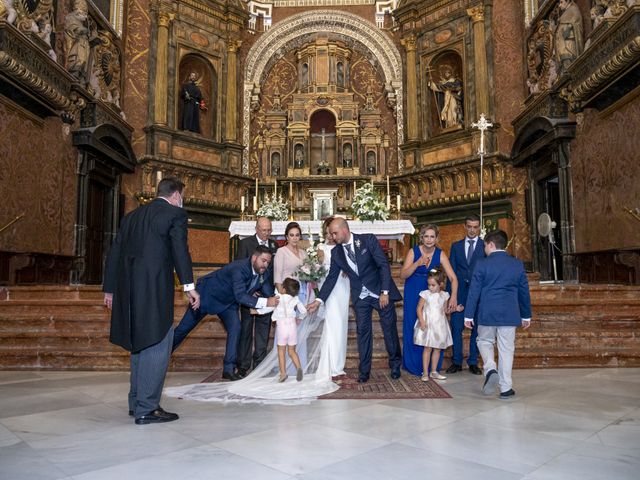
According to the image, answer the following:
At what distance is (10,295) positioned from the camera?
25.3 ft

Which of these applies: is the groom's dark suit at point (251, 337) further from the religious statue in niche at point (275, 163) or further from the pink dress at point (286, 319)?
the religious statue in niche at point (275, 163)

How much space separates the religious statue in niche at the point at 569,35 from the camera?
1014 cm

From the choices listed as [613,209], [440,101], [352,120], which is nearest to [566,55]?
[613,209]

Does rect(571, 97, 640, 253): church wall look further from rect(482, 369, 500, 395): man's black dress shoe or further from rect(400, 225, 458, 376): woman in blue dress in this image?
rect(482, 369, 500, 395): man's black dress shoe

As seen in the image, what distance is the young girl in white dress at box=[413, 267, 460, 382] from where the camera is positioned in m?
5.31

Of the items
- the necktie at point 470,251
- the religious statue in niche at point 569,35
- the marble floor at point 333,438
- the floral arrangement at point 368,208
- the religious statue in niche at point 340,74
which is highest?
the religious statue in niche at point 340,74

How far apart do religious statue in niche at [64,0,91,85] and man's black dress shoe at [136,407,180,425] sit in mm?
9059

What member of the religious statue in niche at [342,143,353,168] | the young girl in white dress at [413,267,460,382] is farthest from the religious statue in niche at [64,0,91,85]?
the young girl in white dress at [413,267,460,382]

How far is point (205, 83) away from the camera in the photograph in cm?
1526

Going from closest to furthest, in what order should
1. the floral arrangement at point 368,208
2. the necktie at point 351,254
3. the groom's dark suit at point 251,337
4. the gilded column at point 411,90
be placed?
the necktie at point 351,254, the groom's dark suit at point 251,337, the floral arrangement at point 368,208, the gilded column at point 411,90

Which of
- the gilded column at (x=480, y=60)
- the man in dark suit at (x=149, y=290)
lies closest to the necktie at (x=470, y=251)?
the man in dark suit at (x=149, y=290)

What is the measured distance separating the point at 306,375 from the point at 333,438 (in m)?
2.13

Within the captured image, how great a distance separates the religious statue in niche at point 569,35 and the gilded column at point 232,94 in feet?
27.9

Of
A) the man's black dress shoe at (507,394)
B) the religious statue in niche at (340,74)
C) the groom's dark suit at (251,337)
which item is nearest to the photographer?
the man's black dress shoe at (507,394)
